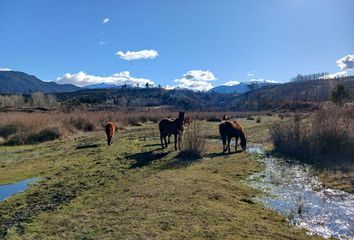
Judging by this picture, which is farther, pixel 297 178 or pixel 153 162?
pixel 153 162

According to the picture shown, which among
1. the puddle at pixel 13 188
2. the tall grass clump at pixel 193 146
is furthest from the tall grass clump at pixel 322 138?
the puddle at pixel 13 188

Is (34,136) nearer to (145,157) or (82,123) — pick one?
(82,123)

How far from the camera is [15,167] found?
1758 cm

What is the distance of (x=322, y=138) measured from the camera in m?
18.9

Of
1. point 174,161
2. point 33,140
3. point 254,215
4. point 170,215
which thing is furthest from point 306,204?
point 33,140

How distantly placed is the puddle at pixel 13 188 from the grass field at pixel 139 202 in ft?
1.55

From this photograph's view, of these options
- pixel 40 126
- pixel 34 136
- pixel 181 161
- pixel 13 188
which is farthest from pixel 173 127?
pixel 40 126

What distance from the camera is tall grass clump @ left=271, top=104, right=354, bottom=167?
18.2 metres

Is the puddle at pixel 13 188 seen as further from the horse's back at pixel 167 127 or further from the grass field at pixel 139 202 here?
the horse's back at pixel 167 127

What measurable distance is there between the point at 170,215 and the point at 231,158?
1037 centimetres

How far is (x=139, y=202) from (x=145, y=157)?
337 inches

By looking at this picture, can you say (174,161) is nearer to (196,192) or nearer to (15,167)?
(196,192)

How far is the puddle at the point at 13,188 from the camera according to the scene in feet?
40.2

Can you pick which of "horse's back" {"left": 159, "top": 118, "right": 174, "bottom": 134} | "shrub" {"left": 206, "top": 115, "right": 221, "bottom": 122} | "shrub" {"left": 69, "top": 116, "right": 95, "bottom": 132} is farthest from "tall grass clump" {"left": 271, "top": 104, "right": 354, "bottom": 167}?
"shrub" {"left": 206, "top": 115, "right": 221, "bottom": 122}
